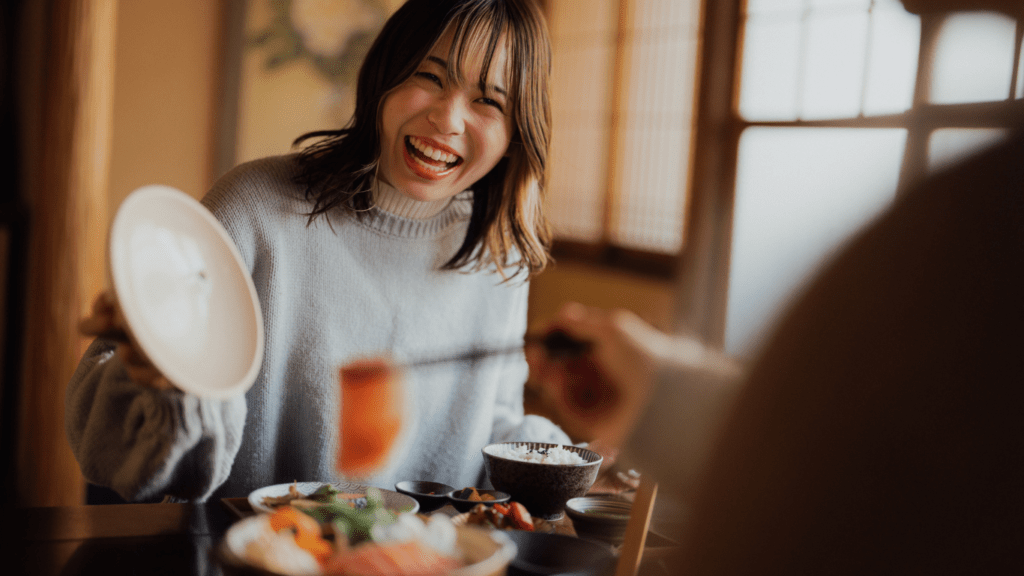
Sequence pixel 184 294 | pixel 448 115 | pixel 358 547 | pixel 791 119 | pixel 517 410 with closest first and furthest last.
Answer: pixel 358 547
pixel 184 294
pixel 448 115
pixel 517 410
pixel 791 119

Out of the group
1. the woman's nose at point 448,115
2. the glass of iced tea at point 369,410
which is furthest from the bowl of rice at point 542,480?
the woman's nose at point 448,115

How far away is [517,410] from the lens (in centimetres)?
170

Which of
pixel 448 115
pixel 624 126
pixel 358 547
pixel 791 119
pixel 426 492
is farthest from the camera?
pixel 624 126

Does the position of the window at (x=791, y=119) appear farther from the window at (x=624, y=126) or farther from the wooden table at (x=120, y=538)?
the wooden table at (x=120, y=538)

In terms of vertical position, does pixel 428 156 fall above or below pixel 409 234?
above

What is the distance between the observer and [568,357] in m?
0.85

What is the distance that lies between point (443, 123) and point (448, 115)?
16 mm

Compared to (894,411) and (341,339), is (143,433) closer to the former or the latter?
(341,339)

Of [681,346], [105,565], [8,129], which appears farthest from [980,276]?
[8,129]

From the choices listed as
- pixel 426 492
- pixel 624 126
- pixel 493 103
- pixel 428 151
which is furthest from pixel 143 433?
pixel 624 126

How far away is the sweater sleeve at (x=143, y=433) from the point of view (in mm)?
1004

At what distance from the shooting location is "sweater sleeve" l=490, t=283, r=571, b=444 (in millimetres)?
1489

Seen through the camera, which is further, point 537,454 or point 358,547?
point 537,454

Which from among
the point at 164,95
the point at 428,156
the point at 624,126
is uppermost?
the point at 624,126
